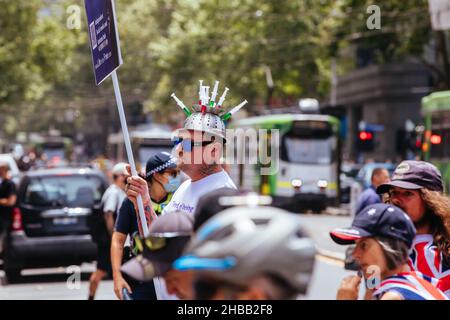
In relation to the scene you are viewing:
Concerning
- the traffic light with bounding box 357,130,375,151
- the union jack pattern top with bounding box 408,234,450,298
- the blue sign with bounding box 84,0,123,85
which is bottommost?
the traffic light with bounding box 357,130,375,151

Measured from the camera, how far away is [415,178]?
201 inches

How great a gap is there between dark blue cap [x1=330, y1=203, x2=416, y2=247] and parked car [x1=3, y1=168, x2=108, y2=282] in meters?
11.7

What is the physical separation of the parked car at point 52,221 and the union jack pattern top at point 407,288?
38.9 feet

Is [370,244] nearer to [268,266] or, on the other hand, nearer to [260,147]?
[268,266]

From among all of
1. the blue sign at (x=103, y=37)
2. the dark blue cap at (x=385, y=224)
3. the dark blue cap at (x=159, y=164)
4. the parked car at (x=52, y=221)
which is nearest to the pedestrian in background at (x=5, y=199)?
the parked car at (x=52, y=221)

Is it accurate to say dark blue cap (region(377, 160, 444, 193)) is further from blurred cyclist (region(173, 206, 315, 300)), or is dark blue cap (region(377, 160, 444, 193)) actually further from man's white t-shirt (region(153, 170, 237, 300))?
blurred cyclist (region(173, 206, 315, 300))

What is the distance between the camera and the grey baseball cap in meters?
3.14

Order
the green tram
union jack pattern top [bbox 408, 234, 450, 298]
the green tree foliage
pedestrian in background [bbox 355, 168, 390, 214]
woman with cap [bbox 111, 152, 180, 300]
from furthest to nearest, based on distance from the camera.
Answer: the green tram < the green tree foliage < pedestrian in background [bbox 355, 168, 390, 214] < woman with cap [bbox 111, 152, 180, 300] < union jack pattern top [bbox 408, 234, 450, 298]

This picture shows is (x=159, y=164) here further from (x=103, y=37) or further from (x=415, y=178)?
(x=415, y=178)

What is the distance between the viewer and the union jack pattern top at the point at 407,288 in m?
3.51

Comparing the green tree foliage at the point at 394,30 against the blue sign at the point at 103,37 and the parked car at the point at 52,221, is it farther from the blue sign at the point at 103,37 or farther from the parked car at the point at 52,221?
the blue sign at the point at 103,37

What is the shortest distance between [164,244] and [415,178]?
222 cm

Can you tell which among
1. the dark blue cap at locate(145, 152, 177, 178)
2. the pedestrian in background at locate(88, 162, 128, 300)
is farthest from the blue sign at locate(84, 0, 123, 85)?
the pedestrian in background at locate(88, 162, 128, 300)

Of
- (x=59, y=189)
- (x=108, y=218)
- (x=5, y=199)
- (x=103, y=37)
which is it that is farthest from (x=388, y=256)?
(x=5, y=199)
